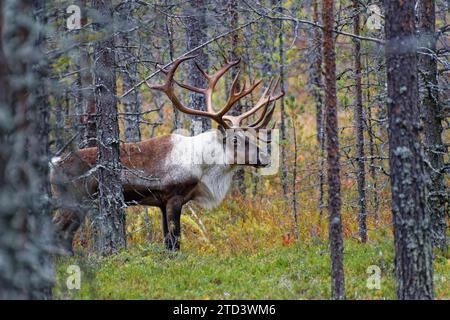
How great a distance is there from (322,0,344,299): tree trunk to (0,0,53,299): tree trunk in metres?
2.95

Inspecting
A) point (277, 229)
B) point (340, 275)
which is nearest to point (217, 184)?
point (277, 229)

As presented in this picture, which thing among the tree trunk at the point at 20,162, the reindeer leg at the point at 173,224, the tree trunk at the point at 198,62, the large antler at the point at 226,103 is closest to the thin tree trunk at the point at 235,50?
the tree trunk at the point at 198,62

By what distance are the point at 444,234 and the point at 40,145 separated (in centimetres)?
618

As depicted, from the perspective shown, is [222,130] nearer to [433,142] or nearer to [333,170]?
[433,142]

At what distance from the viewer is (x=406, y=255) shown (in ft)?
21.6

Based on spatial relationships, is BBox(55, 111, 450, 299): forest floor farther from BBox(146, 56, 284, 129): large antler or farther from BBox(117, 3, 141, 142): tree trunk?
BBox(117, 3, 141, 142): tree trunk

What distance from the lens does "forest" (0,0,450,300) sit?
5602 mm

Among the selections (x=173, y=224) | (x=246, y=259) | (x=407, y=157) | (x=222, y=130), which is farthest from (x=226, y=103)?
(x=407, y=157)

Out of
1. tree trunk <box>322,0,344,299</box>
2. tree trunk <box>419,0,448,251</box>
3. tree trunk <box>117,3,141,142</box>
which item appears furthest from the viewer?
tree trunk <box>117,3,141,142</box>

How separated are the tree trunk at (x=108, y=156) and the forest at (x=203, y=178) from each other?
0.07 feet

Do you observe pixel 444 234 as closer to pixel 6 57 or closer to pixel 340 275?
pixel 340 275

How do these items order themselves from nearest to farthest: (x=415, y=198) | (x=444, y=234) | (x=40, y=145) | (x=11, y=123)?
(x=11, y=123) → (x=40, y=145) → (x=415, y=198) → (x=444, y=234)

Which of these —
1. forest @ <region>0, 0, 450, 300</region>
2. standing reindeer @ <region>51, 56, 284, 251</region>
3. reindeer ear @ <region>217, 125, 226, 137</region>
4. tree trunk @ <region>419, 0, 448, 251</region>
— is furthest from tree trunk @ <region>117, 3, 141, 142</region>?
tree trunk @ <region>419, 0, 448, 251</region>

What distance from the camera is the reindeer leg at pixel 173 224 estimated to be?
10.7 metres
